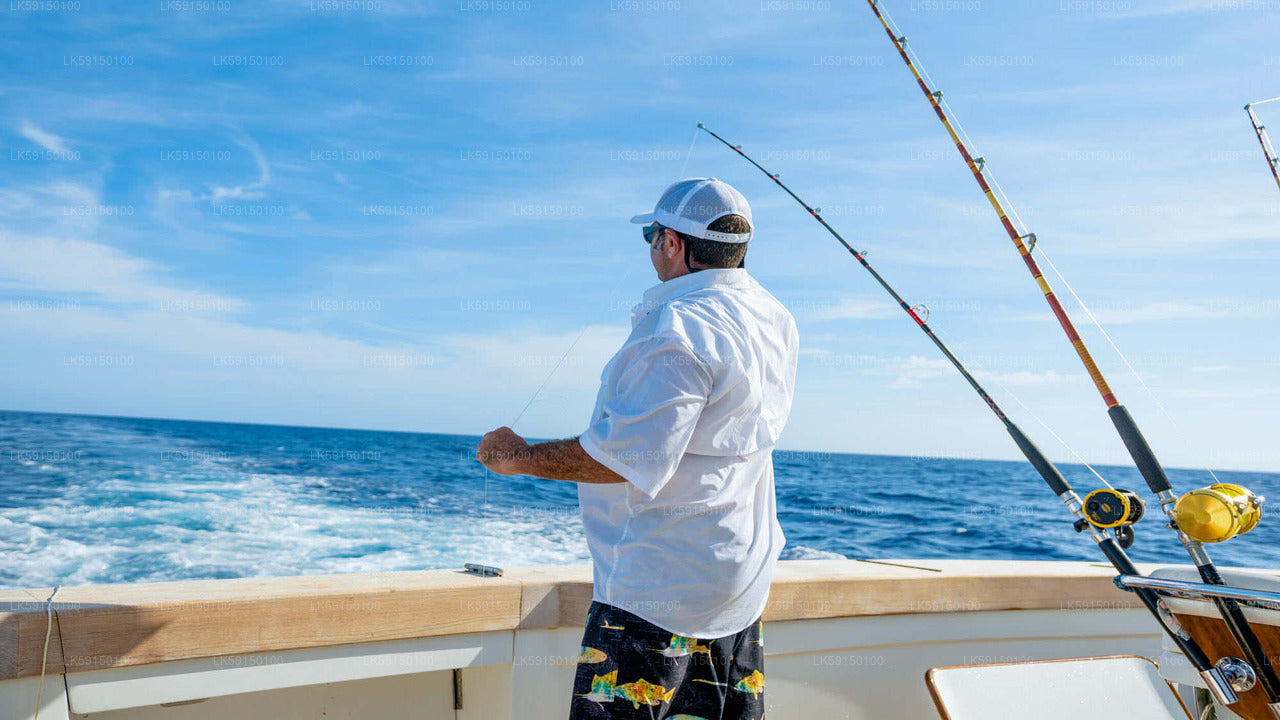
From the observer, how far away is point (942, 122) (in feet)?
6.79

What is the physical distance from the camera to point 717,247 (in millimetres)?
1284

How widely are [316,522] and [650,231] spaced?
7.05 m

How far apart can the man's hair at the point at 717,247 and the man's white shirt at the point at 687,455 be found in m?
0.02

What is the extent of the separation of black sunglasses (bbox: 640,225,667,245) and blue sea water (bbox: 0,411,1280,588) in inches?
148

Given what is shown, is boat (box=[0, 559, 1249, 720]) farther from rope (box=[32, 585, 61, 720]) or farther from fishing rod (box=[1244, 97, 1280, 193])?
fishing rod (box=[1244, 97, 1280, 193])

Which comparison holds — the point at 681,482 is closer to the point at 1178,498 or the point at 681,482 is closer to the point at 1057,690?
the point at 1178,498

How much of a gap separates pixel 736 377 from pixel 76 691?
1010 millimetres

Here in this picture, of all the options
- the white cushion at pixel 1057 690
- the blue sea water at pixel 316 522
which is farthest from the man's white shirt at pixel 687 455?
the blue sea water at pixel 316 522

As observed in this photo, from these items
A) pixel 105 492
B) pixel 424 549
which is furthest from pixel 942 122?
pixel 105 492

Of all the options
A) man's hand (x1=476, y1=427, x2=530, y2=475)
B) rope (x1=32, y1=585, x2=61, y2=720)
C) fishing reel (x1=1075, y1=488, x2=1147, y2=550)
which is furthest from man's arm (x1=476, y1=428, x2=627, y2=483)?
fishing reel (x1=1075, y1=488, x2=1147, y2=550)

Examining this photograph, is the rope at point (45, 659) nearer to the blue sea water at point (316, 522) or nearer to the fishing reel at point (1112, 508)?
the fishing reel at point (1112, 508)

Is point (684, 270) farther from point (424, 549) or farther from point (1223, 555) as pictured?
point (1223, 555)

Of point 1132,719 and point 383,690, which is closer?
point 383,690

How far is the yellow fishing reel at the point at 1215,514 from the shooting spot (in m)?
1.30
